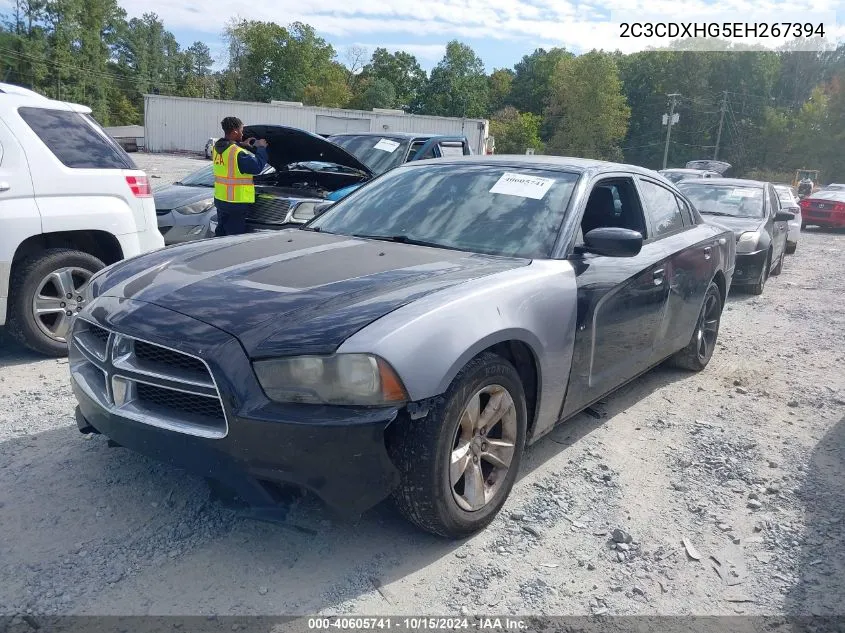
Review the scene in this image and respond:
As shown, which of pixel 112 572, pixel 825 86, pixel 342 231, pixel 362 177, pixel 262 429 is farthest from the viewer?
pixel 825 86

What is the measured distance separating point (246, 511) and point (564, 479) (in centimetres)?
177

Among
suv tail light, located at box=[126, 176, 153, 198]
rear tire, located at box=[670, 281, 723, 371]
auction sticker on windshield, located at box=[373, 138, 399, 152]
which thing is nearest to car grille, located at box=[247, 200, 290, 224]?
suv tail light, located at box=[126, 176, 153, 198]

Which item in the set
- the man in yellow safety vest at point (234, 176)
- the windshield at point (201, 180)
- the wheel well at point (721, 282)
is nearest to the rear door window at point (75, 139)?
the man in yellow safety vest at point (234, 176)

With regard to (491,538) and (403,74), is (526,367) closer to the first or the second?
(491,538)

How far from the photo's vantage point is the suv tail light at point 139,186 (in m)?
5.49

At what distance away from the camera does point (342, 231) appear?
165 inches

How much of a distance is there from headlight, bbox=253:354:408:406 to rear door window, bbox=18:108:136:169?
3536 millimetres

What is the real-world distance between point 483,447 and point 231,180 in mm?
5206

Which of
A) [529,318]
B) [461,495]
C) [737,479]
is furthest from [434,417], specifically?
[737,479]

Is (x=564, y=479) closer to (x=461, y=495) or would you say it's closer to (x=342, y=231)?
(x=461, y=495)

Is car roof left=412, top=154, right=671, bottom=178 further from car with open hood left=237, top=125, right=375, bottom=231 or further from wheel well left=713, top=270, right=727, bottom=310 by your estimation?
car with open hood left=237, top=125, right=375, bottom=231

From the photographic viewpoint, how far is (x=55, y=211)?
501 cm

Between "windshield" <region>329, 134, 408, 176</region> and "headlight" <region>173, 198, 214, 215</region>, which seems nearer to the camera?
"headlight" <region>173, 198, 214, 215</region>

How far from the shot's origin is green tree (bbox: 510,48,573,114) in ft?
315
